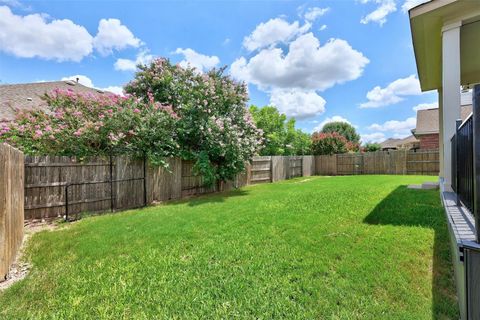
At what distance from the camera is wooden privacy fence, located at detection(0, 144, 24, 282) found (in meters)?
3.06

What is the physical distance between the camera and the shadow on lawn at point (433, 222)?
7.01 ft

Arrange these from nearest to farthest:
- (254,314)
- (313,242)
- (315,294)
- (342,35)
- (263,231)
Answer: (254,314), (315,294), (313,242), (263,231), (342,35)

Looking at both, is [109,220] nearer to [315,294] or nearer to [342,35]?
[315,294]

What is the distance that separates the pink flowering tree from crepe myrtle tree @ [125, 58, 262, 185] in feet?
2.41

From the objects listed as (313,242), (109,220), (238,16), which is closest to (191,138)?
(109,220)

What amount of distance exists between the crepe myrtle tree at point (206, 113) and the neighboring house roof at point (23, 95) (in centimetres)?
435

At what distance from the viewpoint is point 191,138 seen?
8.88 meters

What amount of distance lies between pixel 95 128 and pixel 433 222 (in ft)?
26.7

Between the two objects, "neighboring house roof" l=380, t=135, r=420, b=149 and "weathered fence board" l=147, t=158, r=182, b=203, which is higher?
"neighboring house roof" l=380, t=135, r=420, b=149

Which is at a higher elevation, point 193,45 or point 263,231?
point 193,45

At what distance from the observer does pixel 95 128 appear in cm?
693

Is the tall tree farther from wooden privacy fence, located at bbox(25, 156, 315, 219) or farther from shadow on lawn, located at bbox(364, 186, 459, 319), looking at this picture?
shadow on lawn, located at bbox(364, 186, 459, 319)

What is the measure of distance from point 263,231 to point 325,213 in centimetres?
158

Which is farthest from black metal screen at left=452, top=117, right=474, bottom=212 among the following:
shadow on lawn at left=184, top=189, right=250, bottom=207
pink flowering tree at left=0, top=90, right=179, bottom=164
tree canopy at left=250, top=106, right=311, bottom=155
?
tree canopy at left=250, top=106, right=311, bottom=155
